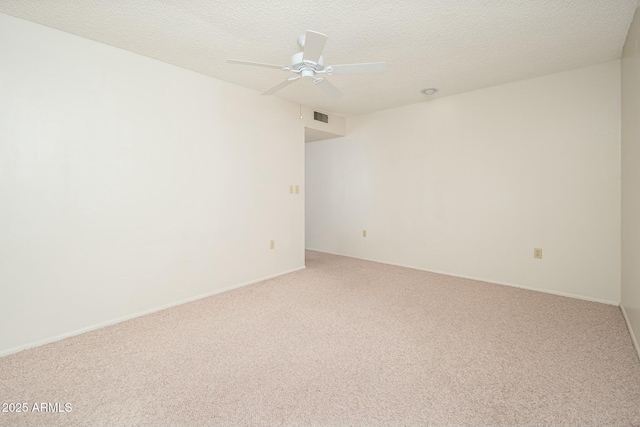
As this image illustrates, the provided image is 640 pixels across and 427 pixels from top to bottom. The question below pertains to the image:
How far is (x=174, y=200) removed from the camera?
9.22 ft

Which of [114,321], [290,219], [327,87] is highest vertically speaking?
[327,87]

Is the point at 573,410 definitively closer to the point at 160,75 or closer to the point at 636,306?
the point at 636,306

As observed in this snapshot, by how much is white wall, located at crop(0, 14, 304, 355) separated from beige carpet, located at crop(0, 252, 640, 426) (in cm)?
30

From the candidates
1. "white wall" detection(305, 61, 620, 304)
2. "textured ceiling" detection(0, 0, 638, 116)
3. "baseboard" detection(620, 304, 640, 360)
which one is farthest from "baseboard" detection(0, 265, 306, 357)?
"baseboard" detection(620, 304, 640, 360)

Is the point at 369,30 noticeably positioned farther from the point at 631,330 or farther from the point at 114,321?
the point at 114,321

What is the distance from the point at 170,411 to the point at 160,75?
264 centimetres

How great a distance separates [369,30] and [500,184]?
7.65 feet

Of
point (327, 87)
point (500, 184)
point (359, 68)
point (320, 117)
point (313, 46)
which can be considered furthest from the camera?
point (320, 117)

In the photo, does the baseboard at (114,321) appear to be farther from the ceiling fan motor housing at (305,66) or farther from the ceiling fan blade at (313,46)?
the ceiling fan blade at (313,46)

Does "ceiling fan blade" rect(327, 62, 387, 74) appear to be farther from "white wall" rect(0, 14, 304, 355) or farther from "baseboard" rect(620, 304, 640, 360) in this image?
"baseboard" rect(620, 304, 640, 360)

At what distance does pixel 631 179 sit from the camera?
7.12 ft

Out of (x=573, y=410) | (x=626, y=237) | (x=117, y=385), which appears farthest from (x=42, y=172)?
(x=626, y=237)

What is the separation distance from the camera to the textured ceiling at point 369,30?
74.7 inches

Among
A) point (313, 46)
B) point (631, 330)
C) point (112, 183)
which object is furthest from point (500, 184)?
point (112, 183)
